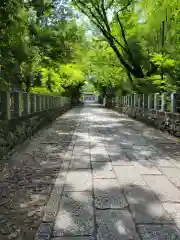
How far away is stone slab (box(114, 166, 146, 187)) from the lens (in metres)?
5.27

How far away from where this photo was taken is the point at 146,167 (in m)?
6.41

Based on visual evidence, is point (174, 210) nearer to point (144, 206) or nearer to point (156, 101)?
point (144, 206)

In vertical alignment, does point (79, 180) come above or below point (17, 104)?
below

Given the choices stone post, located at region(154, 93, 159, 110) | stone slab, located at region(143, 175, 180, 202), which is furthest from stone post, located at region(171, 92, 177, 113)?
stone slab, located at region(143, 175, 180, 202)

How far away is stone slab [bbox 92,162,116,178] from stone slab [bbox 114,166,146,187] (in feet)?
0.39

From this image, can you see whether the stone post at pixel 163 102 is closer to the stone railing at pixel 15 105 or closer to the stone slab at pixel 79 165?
the stone railing at pixel 15 105

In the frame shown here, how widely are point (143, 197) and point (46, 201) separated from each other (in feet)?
4.48

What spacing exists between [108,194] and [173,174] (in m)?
1.84

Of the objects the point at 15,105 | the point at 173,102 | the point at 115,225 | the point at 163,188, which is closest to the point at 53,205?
the point at 115,225

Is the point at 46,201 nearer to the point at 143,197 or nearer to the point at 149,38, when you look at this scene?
the point at 143,197

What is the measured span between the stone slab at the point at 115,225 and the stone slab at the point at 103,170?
1.78 m

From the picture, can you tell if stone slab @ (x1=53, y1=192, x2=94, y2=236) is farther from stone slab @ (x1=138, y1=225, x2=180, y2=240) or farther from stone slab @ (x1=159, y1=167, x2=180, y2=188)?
stone slab @ (x1=159, y1=167, x2=180, y2=188)

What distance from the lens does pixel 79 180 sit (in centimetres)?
541

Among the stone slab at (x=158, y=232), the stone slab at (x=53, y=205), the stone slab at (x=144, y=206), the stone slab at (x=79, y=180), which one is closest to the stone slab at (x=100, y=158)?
the stone slab at (x=79, y=180)
